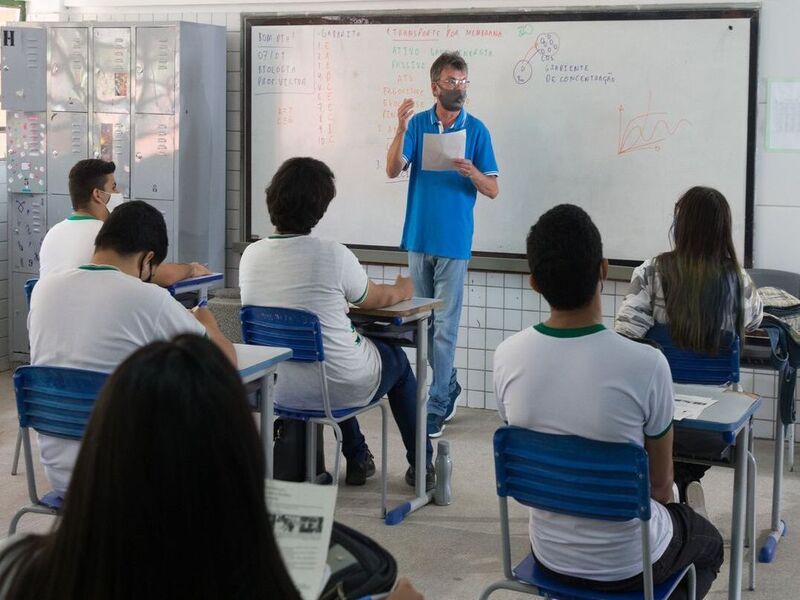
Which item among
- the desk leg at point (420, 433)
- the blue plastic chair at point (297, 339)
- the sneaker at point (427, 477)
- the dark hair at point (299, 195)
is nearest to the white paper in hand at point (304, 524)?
the blue plastic chair at point (297, 339)

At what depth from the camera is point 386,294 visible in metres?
4.05

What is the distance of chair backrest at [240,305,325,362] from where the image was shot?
12.1 ft

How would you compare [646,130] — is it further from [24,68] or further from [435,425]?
[24,68]

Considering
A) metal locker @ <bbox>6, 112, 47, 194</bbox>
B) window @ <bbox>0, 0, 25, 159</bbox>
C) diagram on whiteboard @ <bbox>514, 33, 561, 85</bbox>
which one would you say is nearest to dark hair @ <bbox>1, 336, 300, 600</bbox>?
diagram on whiteboard @ <bbox>514, 33, 561, 85</bbox>

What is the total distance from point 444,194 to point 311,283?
1682 millimetres

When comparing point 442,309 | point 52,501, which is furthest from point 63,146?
point 52,501

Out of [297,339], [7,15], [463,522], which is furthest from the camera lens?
[7,15]

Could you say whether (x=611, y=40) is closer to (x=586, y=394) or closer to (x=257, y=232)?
(x=257, y=232)

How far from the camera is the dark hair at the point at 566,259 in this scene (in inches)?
94.6

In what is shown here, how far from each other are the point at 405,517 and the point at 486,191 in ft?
5.66

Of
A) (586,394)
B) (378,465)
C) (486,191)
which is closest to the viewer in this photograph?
(586,394)

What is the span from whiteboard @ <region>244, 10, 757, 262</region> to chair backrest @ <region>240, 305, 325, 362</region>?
88.0 inches

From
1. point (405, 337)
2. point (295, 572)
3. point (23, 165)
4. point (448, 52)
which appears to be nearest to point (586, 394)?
point (295, 572)

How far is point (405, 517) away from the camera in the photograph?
4.19m
